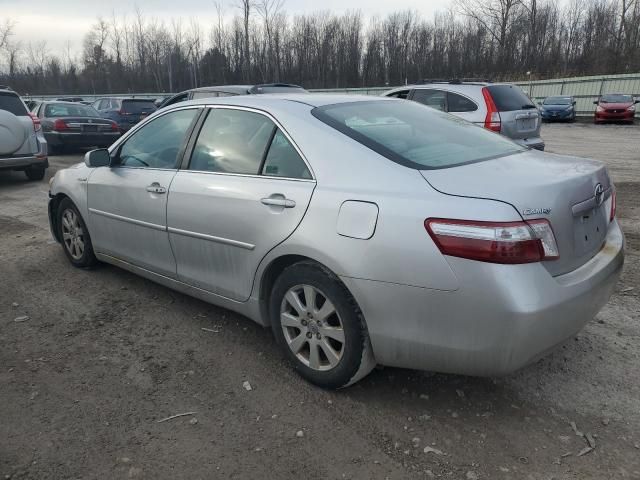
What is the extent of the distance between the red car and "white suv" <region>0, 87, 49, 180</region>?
24.2 m

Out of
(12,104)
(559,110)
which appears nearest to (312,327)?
(12,104)

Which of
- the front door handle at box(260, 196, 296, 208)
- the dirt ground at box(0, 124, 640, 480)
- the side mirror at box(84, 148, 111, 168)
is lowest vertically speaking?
the dirt ground at box(0, 124, 640, 480)

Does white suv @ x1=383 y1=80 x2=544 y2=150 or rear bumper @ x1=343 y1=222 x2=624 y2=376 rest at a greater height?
white suv @ x1=383 y1=80 x2=544 y2=150

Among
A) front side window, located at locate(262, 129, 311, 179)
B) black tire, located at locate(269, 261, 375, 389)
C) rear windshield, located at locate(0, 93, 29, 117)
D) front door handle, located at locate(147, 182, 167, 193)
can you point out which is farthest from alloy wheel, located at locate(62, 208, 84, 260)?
rear windshield, located at locate(0, 93, 29, 117)

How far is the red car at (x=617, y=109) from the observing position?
24547 mm

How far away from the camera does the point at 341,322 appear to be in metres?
2.76

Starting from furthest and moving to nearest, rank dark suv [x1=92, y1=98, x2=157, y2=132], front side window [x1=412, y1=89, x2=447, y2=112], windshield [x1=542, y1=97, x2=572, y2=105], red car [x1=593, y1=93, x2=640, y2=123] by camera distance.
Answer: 1. windshield [x1=542, y1=97, x2=572, y2=105]
2. red car [x1=593, y1=93, x2=640, y2=123]
3. dark suv [x1=92, y1=98, x2=157, y2=132]
4. front side window [x1=412, y1=89, x2=447, y2=112]

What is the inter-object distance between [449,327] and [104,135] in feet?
45.9

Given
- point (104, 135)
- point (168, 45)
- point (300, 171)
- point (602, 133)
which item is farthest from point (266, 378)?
point (168, 45)

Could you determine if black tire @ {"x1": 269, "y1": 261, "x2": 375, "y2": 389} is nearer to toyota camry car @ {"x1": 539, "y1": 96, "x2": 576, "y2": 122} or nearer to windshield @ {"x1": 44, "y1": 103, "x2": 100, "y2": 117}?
windshield @ {"x1": 44, "y1": 103, "x2": 100, "y2": 117}

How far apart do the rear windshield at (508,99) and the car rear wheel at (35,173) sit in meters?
8.42

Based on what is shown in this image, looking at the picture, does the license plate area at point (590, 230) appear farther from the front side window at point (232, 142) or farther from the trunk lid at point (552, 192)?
the front side window at point (232, 142)

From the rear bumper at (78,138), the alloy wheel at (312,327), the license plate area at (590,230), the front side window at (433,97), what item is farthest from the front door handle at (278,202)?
the rear bumper at (78,138)

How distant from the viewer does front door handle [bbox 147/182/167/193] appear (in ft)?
12.4
